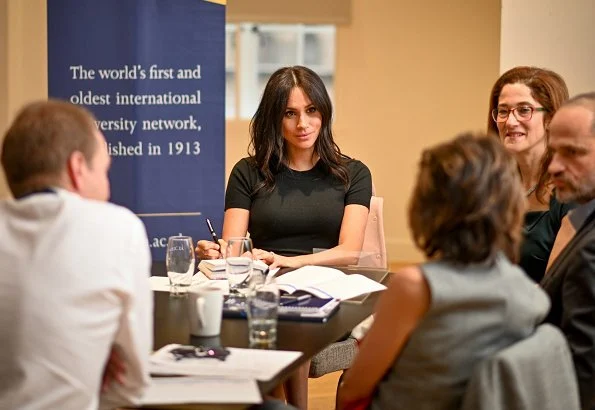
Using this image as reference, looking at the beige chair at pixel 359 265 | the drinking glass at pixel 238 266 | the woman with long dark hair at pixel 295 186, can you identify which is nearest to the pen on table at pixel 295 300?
the drinking glass at pixel 238 266

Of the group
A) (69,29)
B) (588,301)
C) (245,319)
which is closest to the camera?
(588,301)

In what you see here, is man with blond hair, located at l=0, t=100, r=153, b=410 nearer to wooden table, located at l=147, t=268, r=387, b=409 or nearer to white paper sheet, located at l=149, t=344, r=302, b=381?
white paper sheet, located at l=149, t=344, r=302, b=381

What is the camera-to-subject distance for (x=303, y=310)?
2459 millimetres

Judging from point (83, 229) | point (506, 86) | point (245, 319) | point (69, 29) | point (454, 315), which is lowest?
point (245, 319)

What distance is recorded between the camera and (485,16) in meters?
8.45

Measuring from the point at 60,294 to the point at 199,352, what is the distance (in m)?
0.52

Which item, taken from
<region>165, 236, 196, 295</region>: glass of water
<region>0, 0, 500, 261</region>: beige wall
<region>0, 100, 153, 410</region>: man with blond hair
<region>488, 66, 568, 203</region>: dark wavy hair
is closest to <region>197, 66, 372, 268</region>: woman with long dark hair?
<region>488, 66, 568, 203</region>: dark wavy hair

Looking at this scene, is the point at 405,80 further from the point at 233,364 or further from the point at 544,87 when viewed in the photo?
the point at 233,364

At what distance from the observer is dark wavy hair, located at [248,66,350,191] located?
3.58m

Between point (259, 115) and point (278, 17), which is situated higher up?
point (278, 17)

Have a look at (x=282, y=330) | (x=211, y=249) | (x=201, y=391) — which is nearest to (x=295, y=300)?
(x=282, y=330)

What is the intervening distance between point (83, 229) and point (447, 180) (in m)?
0.71

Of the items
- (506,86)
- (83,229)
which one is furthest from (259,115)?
(83,229)

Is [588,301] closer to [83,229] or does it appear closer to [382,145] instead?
[83,229]
